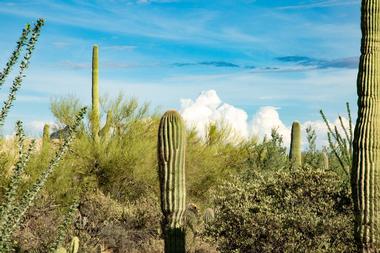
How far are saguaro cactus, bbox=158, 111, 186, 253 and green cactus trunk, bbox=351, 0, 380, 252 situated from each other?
2.30 meters

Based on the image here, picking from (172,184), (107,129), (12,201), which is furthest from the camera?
(107,129)

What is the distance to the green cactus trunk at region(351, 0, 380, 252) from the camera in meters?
8.69

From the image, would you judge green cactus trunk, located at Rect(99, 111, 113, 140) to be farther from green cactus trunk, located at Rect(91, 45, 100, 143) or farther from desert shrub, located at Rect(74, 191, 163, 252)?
desert shrub, located at Rect(74, 191, 163, 252)

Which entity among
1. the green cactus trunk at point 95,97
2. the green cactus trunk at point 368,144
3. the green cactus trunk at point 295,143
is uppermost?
the green cactus trunk at point 95,97

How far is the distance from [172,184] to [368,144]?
2621mm

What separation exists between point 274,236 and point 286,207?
0.59 metres

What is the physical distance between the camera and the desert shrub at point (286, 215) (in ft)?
35.7

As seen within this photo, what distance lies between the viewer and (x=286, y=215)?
10945 millimetres

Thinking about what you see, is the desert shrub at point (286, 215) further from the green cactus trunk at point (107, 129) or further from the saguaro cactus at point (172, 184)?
the green cactus trunk at point (107, 129)

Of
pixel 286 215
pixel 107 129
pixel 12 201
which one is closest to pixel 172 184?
pixel 286 215

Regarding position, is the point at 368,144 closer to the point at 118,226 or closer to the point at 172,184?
the point at 172,184

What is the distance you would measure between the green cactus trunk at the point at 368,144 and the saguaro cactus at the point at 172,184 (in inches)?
90.5

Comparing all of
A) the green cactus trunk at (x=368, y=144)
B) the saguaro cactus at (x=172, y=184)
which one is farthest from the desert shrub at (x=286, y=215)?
the saguaro cactus at (x=172, y=184)

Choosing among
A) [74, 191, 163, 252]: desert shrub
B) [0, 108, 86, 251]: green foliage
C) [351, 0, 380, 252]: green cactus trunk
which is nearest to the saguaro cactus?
[351, 0, 380, 252]: green cactus trunk
